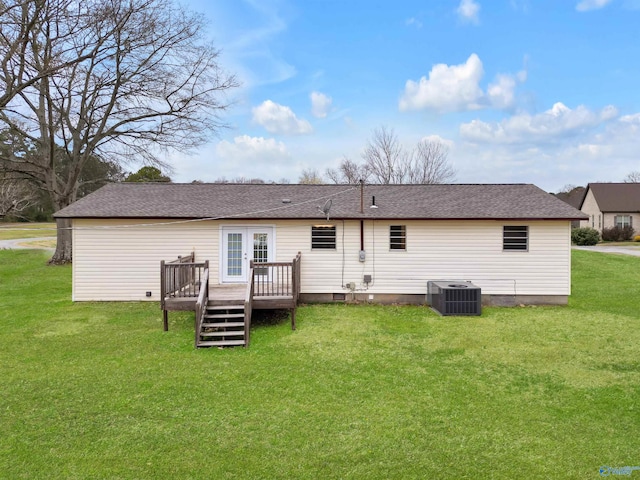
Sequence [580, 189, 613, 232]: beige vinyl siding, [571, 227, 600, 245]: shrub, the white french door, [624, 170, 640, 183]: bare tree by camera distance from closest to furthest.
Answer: the white french door < [571, 227, 600, 245]: shrub < [580, 189, 613, 232]: beige vinyl siding < [624, 170, 640, 183]: bare tree

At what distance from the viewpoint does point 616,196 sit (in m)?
35.5

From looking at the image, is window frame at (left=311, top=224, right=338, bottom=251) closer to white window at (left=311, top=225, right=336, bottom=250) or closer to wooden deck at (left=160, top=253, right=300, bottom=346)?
white window at (left=311, top=225, right=336, bottom=250)

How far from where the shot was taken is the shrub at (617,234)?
33.9 metres

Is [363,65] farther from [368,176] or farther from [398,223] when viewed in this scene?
[368,176]

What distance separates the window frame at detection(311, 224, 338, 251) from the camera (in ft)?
38.1

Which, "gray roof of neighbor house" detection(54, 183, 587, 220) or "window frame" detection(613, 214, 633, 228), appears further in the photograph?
"window frame" detection(613, 214, 633, 228)

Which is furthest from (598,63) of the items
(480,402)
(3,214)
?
(3,214)

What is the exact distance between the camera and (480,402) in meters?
5.27

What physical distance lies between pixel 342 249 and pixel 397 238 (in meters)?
1.74

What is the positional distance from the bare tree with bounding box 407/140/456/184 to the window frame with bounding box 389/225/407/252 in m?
23.5

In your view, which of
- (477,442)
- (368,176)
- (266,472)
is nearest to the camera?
(266,472)

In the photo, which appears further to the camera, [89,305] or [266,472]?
[89,305]

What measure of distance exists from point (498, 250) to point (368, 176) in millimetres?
25761

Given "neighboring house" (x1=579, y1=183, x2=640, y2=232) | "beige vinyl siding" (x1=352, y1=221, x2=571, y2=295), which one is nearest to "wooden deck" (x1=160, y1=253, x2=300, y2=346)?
"beige vinyl siding" (x1=352, y1=221, x2=571, y2=295)
